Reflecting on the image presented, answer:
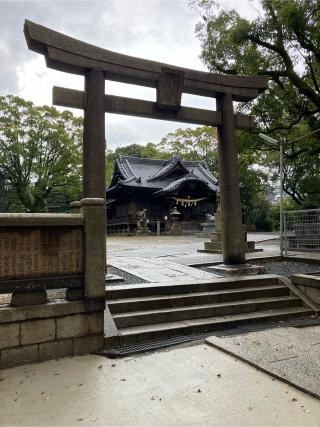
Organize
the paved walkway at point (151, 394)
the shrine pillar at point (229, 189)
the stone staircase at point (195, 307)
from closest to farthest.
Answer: the paved walkway at point (151, 394), the stone staircase at point (195, 307), the shrine pillar at point (229, 189)

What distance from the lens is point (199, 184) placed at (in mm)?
34812

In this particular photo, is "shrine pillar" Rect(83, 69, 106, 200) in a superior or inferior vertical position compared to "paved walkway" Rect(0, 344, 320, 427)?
superior

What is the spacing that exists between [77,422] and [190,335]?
2553 millimetres

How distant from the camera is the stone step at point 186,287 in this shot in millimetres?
5836

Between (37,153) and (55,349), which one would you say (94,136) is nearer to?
(55,349)

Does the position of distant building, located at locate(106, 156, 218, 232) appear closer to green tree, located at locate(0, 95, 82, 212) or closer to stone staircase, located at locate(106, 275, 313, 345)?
green tree, located at locate(0, 95, 82, 212)

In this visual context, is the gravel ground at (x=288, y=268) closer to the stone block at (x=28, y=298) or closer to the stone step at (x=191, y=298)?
the stone step at (x=191, y=298)

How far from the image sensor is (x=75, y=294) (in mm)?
4656

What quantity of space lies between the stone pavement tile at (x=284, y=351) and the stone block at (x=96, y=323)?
1529 millimetres

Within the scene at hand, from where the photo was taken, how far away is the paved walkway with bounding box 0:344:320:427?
9.56 feet

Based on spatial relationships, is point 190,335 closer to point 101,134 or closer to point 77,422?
point 77,422

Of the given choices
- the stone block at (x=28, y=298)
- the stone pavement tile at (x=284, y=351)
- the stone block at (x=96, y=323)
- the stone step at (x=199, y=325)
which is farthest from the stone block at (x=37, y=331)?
the stone pavement tile at (x=284, y=351)

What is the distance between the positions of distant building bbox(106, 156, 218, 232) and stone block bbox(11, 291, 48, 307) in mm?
28893

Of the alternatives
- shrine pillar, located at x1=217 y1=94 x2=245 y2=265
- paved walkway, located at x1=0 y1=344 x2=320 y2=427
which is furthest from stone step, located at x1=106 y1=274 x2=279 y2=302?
paved walkway, located at x1=0 y1=344 x2=320 y2=427
